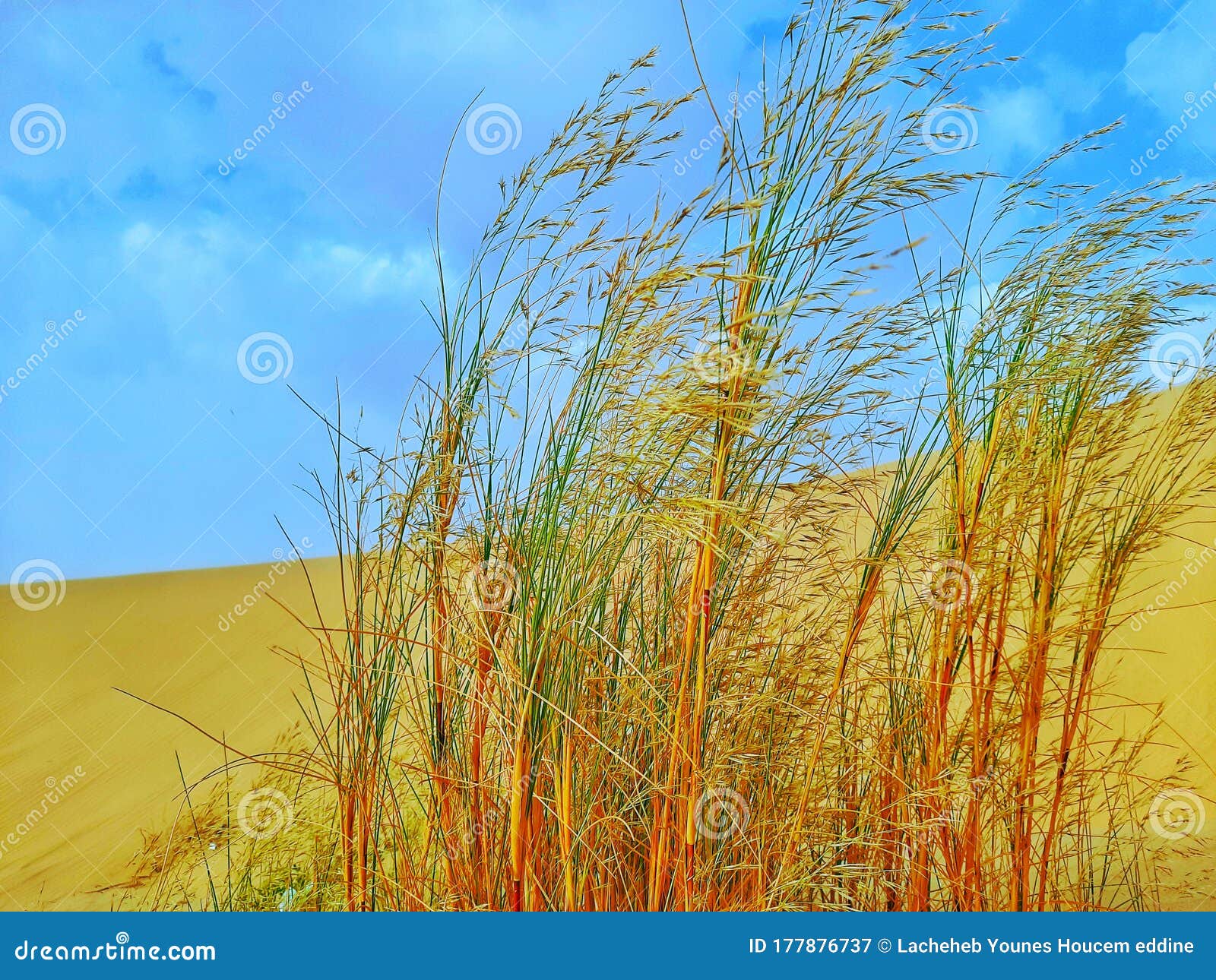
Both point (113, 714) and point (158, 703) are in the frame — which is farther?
point (158, 703)

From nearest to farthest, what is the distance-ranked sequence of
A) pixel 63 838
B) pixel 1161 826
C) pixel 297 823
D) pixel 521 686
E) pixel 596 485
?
pixel 521 686
pixel 596 485
pixel 297 823
pixel 1161 826
pixel 63 838

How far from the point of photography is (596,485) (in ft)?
5.28

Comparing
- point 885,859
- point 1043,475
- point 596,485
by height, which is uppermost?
point 1043,475

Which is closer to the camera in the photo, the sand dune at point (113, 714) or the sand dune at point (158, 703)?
the sand dune at point (158, 703)

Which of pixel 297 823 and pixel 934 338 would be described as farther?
pixel 297 823

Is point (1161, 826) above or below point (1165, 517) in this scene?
below

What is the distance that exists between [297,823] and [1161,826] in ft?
9.38

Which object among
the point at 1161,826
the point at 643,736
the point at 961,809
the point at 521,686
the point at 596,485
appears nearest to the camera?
the point at 521,686

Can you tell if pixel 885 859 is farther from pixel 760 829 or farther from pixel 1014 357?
pixel 1014 357

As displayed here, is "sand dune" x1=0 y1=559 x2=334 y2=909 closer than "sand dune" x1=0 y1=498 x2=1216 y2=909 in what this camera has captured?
No

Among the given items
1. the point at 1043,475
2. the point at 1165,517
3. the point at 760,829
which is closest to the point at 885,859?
the point at 760,829

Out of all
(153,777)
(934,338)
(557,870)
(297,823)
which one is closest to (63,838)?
(153,777)

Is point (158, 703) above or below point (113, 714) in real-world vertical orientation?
above

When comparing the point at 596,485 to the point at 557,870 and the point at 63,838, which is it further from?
the point at 63,838
